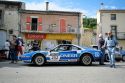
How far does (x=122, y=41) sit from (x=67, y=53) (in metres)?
36.6

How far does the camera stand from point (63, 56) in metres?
15.9

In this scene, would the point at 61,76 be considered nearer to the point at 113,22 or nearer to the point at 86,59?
the point at 86,59

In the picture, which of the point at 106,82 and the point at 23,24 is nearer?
the point at 106,82

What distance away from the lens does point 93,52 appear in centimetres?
1609

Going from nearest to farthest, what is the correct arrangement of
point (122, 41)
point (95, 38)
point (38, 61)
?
point (38, 61), point (122, 41), point (95, 38)

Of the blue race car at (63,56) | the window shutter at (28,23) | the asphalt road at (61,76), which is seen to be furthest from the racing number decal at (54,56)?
the window shutter at (28,23)

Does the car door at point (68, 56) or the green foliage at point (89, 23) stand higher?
the green foliage at point (89, 23)

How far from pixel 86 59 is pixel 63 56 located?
1314 millimetres

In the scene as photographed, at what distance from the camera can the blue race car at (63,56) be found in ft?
51.3

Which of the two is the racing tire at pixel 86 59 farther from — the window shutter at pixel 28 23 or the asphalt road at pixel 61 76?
the window shutter at pixel 28 23

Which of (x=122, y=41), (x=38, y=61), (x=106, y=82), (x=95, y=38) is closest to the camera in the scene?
(x=106, y=82)

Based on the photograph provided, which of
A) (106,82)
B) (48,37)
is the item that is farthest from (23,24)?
(106,82)

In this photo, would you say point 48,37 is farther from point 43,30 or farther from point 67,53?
point 67,53

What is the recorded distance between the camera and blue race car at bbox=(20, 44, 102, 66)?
1565cm
